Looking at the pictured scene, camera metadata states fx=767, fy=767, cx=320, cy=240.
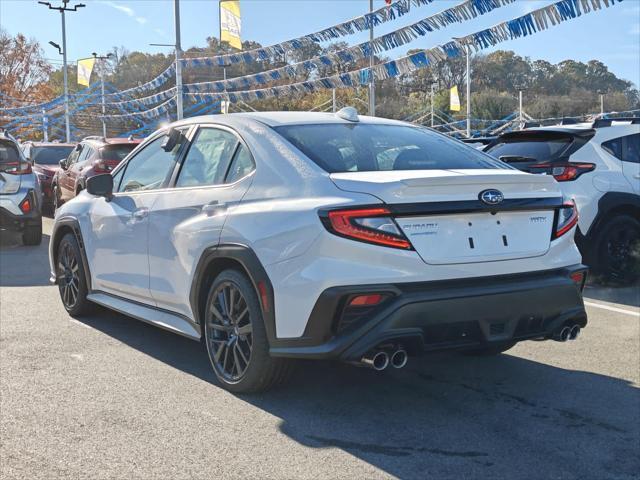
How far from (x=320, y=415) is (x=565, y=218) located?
1709mm

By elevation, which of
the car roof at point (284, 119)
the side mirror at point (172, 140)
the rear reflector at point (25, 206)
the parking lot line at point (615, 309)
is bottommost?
the parking lot line at point (615, 309)

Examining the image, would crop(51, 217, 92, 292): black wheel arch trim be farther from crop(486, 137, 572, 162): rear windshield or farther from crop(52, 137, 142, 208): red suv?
crop(52, 137, 142, 208): red suv

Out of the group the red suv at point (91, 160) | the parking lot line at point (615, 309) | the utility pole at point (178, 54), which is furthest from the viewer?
the utility pole at point (178, 54)

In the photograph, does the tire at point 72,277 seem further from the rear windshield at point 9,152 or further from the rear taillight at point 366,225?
the rear windshield at point 9,152

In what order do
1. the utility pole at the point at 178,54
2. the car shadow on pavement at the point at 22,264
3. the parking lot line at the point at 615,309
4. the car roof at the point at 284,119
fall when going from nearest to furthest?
the car roof at the point at 284,119 < the parking lot line at the point at 615,309 < the car shadow on pavement at the point at 22,264 < the utility pole at the point at 178,54

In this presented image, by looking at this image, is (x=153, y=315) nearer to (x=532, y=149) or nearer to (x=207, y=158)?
(x=207, y=158)

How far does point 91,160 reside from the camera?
43.8ft

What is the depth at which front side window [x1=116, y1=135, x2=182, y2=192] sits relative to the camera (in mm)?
5148

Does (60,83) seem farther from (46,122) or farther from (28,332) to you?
(28,332)

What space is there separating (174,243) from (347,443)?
1743mm

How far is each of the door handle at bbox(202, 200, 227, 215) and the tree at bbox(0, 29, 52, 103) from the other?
232 ft

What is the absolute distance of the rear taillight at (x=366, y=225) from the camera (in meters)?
3.57

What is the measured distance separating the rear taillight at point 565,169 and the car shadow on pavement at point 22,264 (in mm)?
5288

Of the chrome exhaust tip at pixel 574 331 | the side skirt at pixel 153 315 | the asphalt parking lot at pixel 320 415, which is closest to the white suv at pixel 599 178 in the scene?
the asphalt parking lot at pixel 320 415
